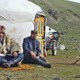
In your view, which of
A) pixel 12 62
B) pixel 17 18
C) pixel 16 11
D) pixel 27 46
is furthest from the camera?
pixel 17 18

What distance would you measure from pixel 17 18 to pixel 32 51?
281 centimetres

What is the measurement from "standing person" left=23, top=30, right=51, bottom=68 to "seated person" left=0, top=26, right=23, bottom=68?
0.51 metres

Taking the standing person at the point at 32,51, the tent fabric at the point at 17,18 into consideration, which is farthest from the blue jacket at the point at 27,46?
the tent fabric at the point at 17,18

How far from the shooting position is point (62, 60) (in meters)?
18.9

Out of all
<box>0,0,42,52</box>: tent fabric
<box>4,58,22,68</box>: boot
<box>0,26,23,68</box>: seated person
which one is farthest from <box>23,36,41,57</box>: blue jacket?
<box>0,0,42,52</box>: tent fabric

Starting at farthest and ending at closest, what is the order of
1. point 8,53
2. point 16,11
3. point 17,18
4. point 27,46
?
point 17,18, point 16,11, point 27,46, point 8,53

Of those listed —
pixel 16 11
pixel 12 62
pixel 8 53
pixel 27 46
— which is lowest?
pixel 12 62

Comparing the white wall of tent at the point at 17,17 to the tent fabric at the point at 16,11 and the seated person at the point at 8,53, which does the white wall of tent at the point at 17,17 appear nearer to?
the tent fabric at the point at 16,11

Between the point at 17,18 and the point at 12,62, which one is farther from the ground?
the point at 17,18

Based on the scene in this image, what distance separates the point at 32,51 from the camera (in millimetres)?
16031

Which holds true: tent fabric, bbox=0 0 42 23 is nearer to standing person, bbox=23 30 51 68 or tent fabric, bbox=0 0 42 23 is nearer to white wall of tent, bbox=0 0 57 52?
white wall of tent, bbox=0 0 57 52

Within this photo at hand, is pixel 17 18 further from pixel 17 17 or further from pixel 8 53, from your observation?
pixel 8 53

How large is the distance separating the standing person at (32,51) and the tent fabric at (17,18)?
7.12ft

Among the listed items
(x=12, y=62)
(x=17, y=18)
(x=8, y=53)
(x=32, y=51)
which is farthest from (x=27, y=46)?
(x=17, y=18)
